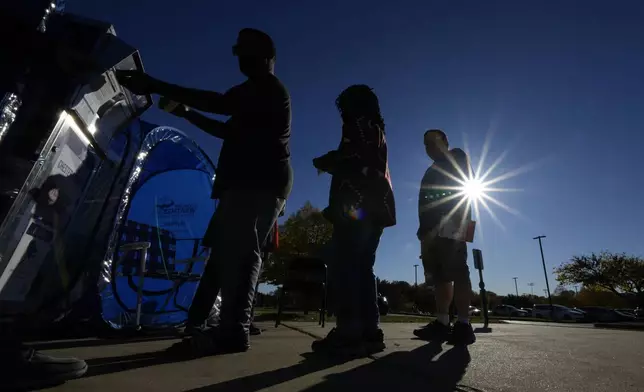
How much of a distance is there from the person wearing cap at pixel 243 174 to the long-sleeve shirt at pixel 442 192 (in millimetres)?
1437

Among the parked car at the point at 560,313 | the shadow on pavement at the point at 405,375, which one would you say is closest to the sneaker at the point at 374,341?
the shadow on pavement at the point at 405,375

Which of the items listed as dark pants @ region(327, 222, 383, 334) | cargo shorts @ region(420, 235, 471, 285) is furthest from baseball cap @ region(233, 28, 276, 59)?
cargo shorts @ region(420, 235, 471, 285)

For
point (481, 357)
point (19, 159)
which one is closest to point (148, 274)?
point (19, 159)

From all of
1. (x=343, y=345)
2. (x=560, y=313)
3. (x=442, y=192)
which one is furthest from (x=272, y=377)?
(x=560, y=313)

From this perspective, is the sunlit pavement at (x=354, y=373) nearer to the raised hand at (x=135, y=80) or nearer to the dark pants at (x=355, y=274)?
the dark pants at (x=355, y=274)

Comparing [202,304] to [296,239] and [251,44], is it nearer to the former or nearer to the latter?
[251,44]

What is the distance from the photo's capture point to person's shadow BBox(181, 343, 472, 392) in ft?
3.66

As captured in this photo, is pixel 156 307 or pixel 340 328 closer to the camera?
pixel 340 328

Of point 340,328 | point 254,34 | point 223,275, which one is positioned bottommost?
point 340,328

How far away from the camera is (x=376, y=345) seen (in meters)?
2.02

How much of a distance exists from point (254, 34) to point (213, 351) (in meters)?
1.81

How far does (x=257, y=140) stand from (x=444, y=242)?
1785 millimetres

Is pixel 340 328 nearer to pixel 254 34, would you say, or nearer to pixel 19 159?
pixel 19 159

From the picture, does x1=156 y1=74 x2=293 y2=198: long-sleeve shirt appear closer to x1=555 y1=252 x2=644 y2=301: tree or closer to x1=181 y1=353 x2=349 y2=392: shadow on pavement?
x1=181 y1=353 x2=349 y2=392: shadow on pavement
